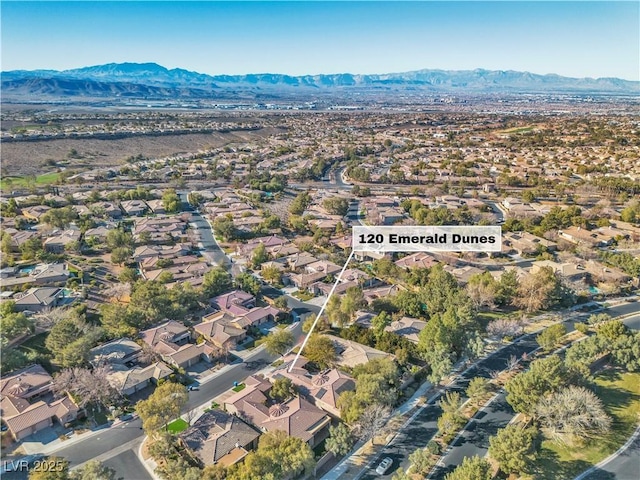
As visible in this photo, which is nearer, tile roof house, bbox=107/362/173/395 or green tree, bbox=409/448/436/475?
green tree, bbox=409/448/436/475

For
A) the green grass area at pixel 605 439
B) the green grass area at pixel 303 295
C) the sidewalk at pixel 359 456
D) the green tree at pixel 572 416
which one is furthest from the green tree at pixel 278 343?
the green grass area at pixel 605 439

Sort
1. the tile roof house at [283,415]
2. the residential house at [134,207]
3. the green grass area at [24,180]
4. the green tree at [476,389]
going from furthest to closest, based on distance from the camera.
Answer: the green grass area at [24,180] < the residential house at [134,207] < the green tree at [476,389] < the tile roof house at [283,415]

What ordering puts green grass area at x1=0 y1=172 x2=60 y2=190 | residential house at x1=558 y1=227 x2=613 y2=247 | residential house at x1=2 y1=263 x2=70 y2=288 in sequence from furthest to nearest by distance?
green grass area at x1=0 y1=172 x2=60 y2=190, residential house at x1=558 y1=227 x2=613 y2=247, residential house at x1=2 y1=263 x2=70 y2=288

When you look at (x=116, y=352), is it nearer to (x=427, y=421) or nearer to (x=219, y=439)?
(x=219, y=439)

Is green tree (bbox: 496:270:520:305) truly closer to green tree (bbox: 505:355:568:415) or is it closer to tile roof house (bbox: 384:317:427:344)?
tile roof house (bbox: 384:317:427:344)

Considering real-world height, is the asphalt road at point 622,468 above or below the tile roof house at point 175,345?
below

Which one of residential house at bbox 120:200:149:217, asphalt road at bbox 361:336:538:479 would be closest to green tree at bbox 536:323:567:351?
asphalt road at bbox 361:336:538:479

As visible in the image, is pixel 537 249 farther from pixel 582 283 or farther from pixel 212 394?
pixel 212 394

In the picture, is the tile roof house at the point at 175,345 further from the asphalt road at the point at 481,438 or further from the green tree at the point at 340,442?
the asphalt road at the point at 481,438
